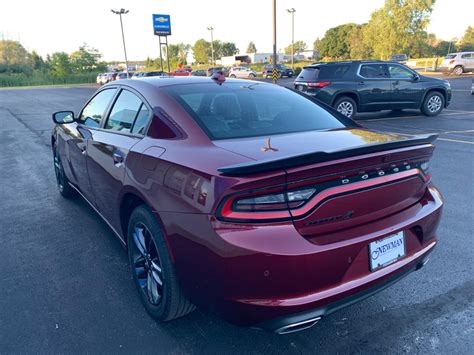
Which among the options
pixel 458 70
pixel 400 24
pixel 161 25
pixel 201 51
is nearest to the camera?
pixel 458 70

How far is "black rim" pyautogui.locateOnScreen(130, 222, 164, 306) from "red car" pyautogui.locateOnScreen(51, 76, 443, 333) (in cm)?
1

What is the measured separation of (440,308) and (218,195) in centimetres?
188

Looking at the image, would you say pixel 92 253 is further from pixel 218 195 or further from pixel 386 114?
pixel 386 114

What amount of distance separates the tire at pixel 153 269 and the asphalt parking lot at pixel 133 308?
16cm

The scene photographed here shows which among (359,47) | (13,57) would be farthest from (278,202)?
(13,57)

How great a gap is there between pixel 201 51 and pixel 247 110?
399ft

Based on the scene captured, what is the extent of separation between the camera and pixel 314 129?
2793mm

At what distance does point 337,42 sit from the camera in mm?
100938

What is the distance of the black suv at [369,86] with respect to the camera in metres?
11.7

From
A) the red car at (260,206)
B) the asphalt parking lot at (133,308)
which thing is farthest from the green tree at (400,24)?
the red car at (260,206)

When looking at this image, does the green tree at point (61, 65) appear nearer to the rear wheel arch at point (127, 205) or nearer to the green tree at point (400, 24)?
the green tree at point (400, 24)

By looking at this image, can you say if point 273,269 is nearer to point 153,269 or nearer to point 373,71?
point 153,269

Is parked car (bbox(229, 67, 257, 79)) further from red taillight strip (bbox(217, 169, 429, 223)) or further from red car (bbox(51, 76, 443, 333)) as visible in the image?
red taillight strip (bbox(217, 169, 429, 223))

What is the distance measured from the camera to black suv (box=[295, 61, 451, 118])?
11719 mm
